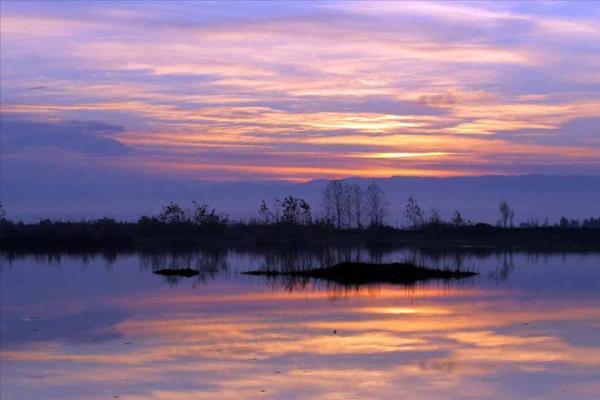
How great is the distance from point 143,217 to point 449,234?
1793cm

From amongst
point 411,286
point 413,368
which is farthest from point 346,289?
point 413,368

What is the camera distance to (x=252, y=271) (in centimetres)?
2595

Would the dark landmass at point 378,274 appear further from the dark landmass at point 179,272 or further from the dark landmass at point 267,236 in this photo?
the dark landmass at point 267,236

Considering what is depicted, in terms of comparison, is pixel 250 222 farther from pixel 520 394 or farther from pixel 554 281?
pixel 520 394

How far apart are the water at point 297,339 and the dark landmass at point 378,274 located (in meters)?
1.31

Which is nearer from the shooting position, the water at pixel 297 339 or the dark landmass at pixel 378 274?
the water at pixel 297 339

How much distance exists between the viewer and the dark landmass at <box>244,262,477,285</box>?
23.0 metres

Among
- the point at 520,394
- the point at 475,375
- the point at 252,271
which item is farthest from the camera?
the point at 252,271

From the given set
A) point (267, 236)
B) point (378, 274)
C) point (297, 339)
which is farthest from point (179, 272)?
point (267, 236)

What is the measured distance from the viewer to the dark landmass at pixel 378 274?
75.6ft

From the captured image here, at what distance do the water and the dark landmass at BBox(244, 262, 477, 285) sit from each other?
1.31 m

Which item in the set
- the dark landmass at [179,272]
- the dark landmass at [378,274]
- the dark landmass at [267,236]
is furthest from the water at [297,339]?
the dark landmass at [267,236]

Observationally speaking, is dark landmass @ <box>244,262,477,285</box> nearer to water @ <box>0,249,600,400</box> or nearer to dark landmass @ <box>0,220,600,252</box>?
water @ <box>0,249,600,400</box>

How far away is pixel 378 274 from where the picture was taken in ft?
76.9
